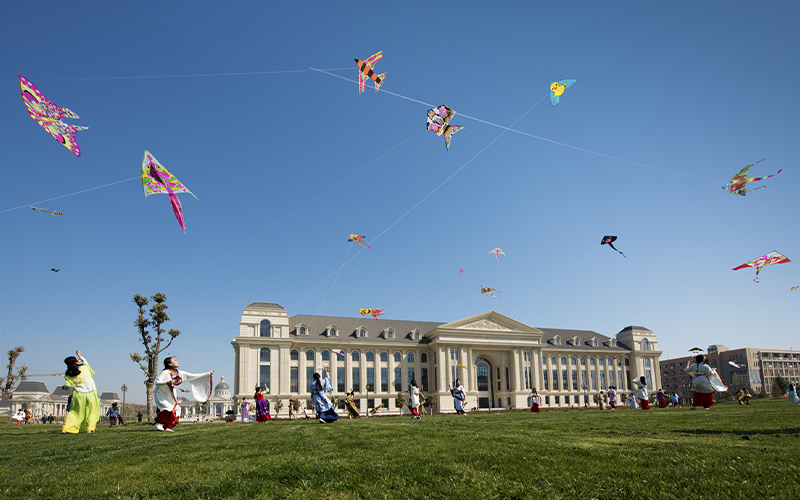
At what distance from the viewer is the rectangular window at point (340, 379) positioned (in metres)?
69.6

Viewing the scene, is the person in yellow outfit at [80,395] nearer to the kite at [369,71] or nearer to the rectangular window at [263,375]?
the kite at [369,71]

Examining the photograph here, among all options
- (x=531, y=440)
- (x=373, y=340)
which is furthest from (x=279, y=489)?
(x=373, y=340)

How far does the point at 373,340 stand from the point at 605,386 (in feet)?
145

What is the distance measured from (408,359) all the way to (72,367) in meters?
64.1

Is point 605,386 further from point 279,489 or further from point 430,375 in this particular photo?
point 279,489

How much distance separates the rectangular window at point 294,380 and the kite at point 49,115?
185 ft

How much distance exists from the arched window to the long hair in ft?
180

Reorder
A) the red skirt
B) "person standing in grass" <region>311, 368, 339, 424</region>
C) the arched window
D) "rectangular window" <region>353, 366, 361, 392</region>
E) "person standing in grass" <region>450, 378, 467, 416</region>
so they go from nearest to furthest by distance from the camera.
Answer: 1. "person standing in grass" <region>311, 368, 339, 424</region>
2. the red skirt
3. "person standing in grass" <region>450, 378, 467, 416</region>
4. the arched window
5. "rectangular window" <region>353, 366, 361, 392</region>

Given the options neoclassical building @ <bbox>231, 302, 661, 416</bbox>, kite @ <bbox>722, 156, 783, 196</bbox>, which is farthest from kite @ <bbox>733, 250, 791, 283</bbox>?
neoclassical building @ <bbox>231, 302, 661, 416</bbox>

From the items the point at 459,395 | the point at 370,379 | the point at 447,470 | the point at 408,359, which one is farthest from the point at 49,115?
the point at 408,359

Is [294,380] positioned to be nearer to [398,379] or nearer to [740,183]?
[398,379]

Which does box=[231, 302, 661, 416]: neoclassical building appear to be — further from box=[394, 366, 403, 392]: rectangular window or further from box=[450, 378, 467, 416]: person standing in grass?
box=[450, 378, 467, 416]: person standing in grass

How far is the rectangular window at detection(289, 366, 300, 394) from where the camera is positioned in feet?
220

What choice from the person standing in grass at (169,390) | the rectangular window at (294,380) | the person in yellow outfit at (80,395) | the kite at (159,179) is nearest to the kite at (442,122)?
the kite at (159,179)
